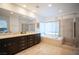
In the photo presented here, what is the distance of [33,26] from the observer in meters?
2.63

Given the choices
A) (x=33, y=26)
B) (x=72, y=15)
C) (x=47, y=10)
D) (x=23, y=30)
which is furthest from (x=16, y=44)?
(x=72, y=15)

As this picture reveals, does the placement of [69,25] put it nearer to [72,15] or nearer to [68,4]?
[72,15]

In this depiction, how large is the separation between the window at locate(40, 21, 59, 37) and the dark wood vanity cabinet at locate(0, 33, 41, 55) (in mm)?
207

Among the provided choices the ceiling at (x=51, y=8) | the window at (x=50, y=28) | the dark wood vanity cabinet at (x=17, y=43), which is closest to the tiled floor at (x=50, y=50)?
the dark wood vanity cabinet at (x=17, y=43)

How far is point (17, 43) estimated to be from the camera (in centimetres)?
254

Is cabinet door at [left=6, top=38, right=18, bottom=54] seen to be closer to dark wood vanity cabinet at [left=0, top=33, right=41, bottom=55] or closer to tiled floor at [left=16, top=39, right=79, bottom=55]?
dark wood vanity cabinet at [left=0, top=33, right=41, bottom=55]

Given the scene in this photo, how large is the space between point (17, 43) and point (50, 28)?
938 millimetres

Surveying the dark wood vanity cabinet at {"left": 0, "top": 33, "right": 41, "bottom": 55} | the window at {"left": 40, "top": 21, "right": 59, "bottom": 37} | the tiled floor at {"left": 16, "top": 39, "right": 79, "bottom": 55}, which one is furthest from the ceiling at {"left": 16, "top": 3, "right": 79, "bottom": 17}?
the tiled floor at {"left": 16, "top": 39, "right": 79, "bottom": 55}

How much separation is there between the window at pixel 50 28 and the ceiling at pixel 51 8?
0.23m

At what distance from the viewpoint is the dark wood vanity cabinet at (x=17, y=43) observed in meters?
2.35

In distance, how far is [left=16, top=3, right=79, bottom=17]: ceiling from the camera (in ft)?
8.12

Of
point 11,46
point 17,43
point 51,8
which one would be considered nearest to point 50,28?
point 51,8

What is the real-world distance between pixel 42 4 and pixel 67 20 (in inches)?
29.4

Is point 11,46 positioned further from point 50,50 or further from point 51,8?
point 51,8
